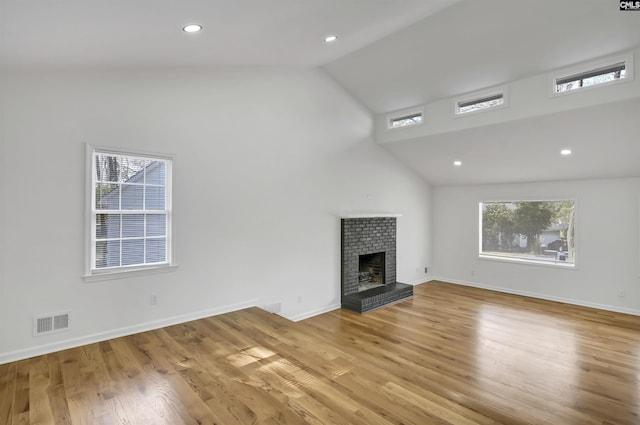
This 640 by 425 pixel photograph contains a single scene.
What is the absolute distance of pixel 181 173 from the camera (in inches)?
154

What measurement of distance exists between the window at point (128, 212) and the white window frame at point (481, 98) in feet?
13.9

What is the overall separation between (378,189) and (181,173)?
3.71 m

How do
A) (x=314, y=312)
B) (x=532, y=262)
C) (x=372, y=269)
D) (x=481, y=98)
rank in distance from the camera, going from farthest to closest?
(x=372, y=269) < (x=532, y=262) < (x=314, y=312) < (x=481, y=98)

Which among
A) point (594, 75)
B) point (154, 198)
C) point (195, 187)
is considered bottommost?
point (154, 198)

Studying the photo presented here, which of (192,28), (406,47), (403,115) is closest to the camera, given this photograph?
(192,28)

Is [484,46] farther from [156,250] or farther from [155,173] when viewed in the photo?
[156,250]

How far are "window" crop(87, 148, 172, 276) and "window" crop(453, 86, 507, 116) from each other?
4.27m

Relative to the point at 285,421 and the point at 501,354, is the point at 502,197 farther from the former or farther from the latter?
the point at 285,421

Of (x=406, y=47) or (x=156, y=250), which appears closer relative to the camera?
(x=156, y=250)

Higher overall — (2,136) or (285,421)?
(2,136)

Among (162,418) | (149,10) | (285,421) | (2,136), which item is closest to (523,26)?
(149,10)

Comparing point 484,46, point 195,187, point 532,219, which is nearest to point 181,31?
point 195,187

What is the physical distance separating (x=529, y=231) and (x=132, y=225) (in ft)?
22.0

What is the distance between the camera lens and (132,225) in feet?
12.0
